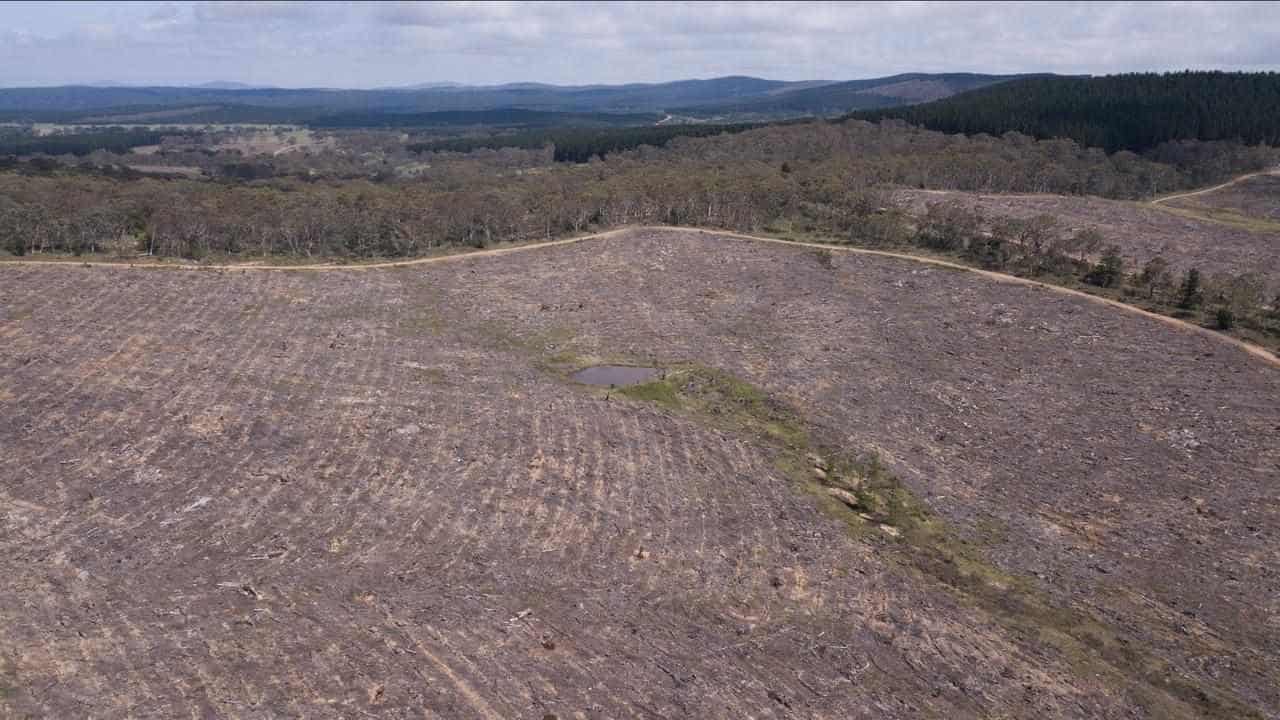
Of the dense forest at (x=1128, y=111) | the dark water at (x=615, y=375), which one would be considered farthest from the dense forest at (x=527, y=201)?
the dark water at (x=615, y=375)

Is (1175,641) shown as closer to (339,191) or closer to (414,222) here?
(414,222)

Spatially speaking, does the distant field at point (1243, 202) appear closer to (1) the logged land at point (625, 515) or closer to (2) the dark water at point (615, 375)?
(1) the logged land at point (625, 515)

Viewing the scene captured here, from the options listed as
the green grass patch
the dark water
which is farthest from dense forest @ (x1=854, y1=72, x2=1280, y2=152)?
the green grass patch

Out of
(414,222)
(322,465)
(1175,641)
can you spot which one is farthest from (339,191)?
(1175,641)

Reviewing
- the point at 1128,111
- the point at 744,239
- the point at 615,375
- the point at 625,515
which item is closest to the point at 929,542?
the point at 625,515

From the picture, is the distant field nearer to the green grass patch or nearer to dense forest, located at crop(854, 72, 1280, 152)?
dense forest, located at crop(854, 72, 1280, 152)

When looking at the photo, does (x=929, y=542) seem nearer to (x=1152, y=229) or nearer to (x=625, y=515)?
(x=625, y=515)
